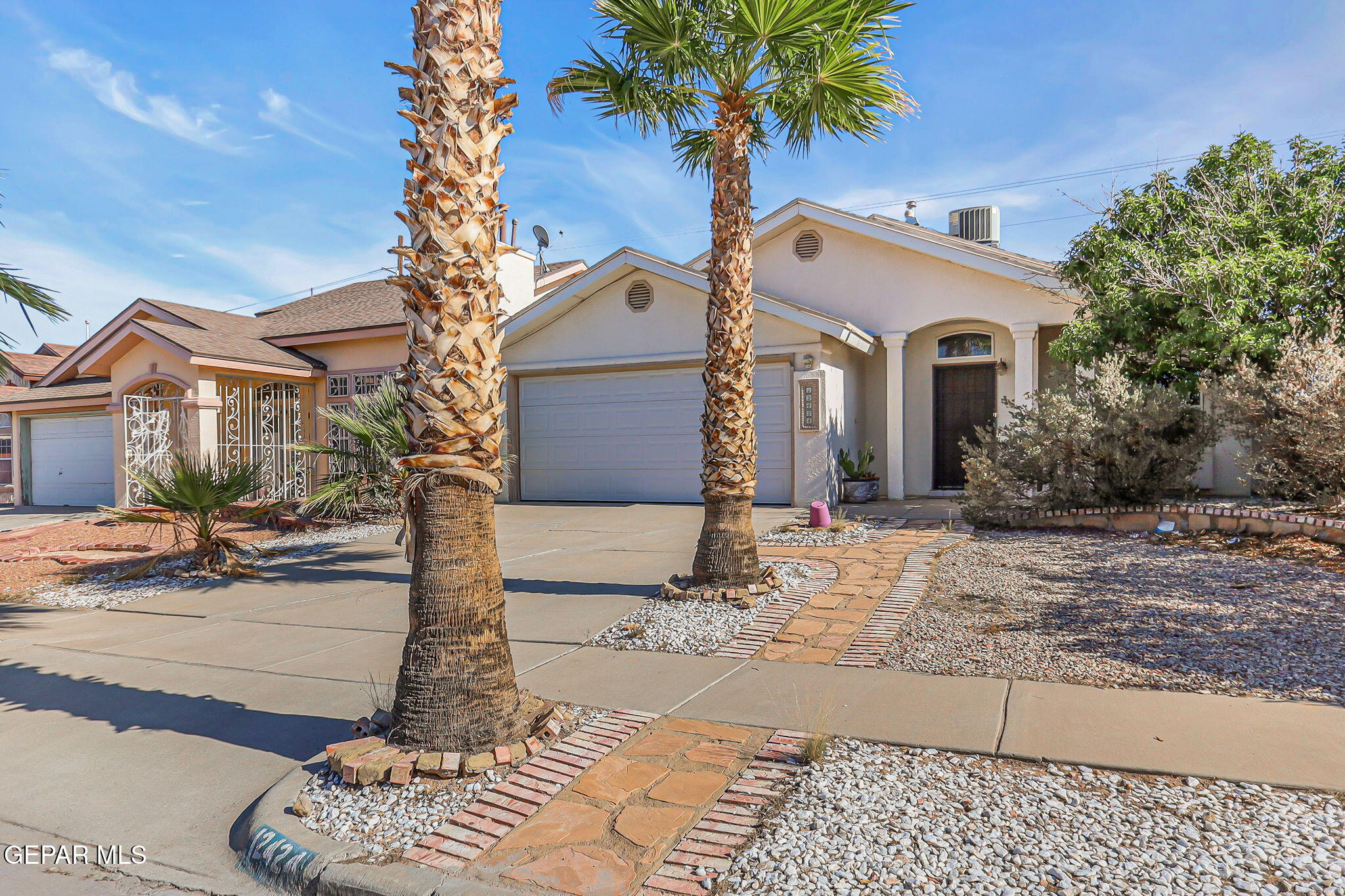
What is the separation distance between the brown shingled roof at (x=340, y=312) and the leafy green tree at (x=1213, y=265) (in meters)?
12.1

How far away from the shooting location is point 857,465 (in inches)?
545

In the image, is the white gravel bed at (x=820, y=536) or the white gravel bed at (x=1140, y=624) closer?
the white gravel bed at (x=1140, y=624)

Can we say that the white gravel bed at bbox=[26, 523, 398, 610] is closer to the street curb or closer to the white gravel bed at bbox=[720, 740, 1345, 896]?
the street curb

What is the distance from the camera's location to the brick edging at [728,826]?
2879 mm

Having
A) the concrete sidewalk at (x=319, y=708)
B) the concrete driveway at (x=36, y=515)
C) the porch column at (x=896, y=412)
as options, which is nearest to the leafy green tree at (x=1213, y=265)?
the porch column at (x=896, y=412)

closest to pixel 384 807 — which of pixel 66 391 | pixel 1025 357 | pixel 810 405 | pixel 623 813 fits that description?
pixel 623 813

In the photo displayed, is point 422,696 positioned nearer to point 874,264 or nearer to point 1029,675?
point 1029,675

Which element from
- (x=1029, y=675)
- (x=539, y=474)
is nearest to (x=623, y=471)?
(x=539, y=474)

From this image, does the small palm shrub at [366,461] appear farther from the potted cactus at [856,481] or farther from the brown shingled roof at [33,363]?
the brown shingled roof at [33,363]

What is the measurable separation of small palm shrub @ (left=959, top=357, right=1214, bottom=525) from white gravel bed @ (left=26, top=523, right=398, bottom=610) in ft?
29.3

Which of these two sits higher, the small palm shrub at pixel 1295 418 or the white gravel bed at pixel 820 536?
the small palm shrub at pixel 1295 418

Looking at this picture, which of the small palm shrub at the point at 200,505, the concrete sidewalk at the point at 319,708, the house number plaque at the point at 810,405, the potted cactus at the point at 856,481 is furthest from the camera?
the potted cactus at the point at 856,481

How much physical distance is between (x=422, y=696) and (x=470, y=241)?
2.20 metres

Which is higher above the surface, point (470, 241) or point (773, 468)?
point (470, 241)
